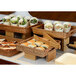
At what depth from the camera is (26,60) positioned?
72.1 inches

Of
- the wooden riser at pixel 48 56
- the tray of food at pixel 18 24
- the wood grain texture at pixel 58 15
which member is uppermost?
the wood grain texture at pixel 58 15

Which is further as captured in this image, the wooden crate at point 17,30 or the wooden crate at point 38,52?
the wooden crate at point 17,30

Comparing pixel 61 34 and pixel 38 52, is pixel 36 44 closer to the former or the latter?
pixel 38 52

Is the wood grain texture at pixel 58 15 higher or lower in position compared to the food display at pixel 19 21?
higher

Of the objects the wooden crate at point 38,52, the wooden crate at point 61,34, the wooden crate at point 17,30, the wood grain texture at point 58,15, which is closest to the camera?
the wooden crate at point 38,52

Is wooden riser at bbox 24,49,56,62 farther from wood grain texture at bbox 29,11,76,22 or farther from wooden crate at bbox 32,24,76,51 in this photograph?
wood grain texture at bbox 29,11,76,22

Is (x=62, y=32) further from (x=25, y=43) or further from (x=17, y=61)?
(x=17, y=61)

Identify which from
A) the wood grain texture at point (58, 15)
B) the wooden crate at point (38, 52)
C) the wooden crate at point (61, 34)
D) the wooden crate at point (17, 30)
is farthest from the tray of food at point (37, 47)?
the wood grain texture at point (58, 15)

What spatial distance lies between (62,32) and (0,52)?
2.50 feet

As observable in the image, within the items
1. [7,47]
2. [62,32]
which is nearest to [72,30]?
[62,32]

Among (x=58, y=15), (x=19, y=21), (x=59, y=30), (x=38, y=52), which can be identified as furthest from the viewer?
(x=58, y=15)

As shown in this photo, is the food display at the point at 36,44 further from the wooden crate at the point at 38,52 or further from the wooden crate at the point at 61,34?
the wooden crate at the point at 61,34

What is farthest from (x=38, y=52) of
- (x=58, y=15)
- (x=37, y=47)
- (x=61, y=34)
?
(x=58, y=15)

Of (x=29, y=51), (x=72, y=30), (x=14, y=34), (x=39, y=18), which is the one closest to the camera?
(x=29, y=51)
